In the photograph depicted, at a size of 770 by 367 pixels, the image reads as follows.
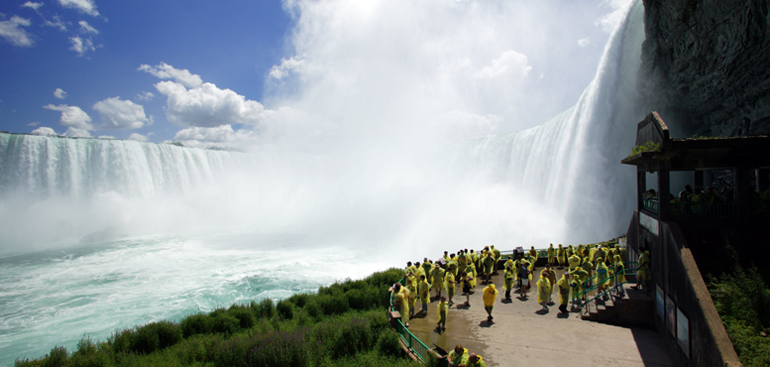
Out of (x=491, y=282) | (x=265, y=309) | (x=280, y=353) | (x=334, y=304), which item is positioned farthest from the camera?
(x=265, y=309)

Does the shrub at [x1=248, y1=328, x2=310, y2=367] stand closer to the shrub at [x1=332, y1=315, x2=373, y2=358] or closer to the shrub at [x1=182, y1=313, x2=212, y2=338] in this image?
the shrub at [x1=332, y1=315, x2=373, y2=358]

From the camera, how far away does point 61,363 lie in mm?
7641

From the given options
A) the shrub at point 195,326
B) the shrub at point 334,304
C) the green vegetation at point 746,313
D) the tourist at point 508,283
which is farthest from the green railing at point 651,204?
the shrub at point 195,326

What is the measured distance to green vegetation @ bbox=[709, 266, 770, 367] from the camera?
5.48 metres

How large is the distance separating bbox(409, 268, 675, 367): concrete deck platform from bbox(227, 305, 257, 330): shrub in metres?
5.16

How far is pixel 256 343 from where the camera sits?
7.95 meters

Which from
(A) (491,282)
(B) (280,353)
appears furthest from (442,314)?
(B) (280,353)

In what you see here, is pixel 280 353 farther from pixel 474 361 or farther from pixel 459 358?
pixel 474 361

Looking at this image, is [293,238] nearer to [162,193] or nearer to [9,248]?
[162,193]

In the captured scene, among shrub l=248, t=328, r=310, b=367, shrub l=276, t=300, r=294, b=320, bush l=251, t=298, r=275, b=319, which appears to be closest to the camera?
shrub l=248, t=328, r=310, b=367

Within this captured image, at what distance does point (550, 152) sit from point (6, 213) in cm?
4658

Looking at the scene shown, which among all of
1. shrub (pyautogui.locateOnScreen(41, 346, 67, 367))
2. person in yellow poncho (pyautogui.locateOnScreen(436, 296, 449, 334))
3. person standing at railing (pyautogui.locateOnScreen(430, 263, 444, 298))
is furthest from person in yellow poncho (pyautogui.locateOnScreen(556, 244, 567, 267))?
shrub (pyautogui.locateOnScreen(41, 346, 67, 367))

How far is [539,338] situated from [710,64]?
1499 cm

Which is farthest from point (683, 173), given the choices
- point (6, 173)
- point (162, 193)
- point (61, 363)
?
point (6, 173)
